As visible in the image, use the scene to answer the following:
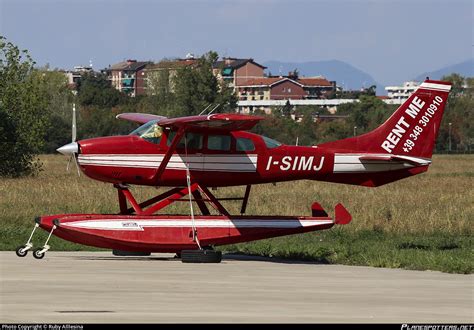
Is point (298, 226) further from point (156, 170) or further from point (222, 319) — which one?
point (222, 319)

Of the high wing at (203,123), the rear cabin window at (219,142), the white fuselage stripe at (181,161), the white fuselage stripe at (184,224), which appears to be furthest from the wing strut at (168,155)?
the white fuselage stripe at (184,224)

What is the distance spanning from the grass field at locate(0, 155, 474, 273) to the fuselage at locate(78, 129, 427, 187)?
1.49 metres

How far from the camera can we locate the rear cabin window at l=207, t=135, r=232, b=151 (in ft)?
66.0

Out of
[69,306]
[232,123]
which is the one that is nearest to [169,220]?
[232,123]

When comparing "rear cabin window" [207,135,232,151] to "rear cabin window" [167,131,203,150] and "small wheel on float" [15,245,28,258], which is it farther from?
"small wheel on float" [15,245,28,258]

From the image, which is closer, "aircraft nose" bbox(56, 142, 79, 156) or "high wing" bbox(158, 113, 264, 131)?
"high wing" bbox(158, 113, 264, 131)

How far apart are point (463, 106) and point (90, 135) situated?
184 ft

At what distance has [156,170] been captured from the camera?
65.7ft

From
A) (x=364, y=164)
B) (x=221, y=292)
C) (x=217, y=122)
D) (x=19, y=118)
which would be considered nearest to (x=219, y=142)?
(x=217, y=122)

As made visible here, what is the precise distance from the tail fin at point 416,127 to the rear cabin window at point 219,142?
282 cm

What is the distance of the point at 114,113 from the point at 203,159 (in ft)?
307

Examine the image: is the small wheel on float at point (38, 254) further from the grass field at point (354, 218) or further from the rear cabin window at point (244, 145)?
the rear cabin window at point (244, 145)

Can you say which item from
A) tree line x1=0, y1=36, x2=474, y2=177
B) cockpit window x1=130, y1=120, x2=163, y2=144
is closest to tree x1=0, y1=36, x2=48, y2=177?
tree line x1=0, y1=36, x2=474, y2=177

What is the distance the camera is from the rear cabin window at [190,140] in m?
20.1
